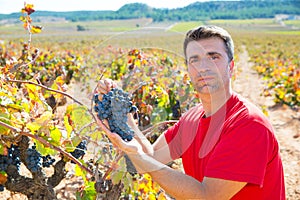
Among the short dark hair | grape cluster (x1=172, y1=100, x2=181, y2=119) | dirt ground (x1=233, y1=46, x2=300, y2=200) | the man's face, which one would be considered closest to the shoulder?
the man's face

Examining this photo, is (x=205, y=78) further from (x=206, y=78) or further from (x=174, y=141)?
(x=174, y=141)

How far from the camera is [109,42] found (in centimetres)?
171

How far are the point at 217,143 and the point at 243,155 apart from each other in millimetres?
143

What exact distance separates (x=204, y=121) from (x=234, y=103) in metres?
0.16

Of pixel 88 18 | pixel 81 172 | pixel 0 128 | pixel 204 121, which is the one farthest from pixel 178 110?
pixel 88 18

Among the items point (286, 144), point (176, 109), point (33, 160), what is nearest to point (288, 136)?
point (286, 144)

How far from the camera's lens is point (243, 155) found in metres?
1.43

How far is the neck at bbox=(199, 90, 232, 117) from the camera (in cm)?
164

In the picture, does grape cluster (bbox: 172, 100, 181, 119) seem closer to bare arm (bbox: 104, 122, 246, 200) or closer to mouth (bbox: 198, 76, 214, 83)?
mouth (bbox: 198, 76, 214, 83)

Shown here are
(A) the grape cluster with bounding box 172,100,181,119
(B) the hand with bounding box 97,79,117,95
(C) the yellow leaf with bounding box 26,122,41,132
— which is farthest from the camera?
(A) the grape cluster with bounding box 172,100,181,119

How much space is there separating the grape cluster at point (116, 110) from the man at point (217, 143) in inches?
1.2

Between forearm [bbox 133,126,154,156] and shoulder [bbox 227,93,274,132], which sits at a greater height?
shoulder [bbox 227,93,274,132]

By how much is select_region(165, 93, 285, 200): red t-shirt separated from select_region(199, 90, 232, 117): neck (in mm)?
22

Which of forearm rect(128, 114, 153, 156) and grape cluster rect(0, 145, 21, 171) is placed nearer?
forearm rect(128, 114, 153, 156)
